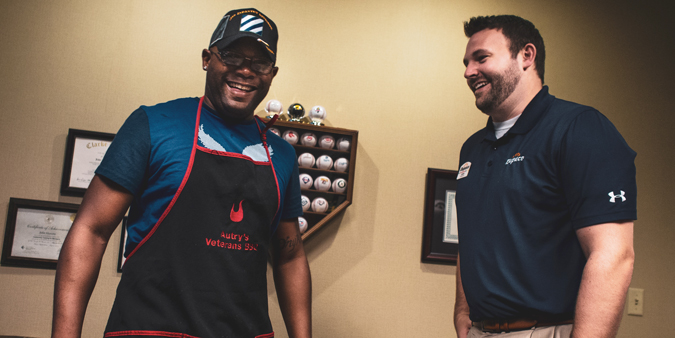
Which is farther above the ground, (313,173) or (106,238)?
(313,173)

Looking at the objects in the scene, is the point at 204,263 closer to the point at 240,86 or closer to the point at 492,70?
the point at 240,86

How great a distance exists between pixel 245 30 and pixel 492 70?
2.72 feet

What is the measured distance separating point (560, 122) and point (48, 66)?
271 centimetres

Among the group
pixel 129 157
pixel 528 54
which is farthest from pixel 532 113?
pixel 129 157

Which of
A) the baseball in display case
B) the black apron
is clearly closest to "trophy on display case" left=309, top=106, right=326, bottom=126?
the baseball in display case

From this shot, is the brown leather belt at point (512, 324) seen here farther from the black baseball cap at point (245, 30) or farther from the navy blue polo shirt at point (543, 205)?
the black baseball cap at point (245, 30)

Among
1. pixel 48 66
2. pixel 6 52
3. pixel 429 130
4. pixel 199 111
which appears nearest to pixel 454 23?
pixel 429 130

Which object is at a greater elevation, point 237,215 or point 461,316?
point 237,215

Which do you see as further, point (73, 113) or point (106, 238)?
point (73, 113)

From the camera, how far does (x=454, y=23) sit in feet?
10.4

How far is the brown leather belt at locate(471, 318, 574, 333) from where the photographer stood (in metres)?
1.32

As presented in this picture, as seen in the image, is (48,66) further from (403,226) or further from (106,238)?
(403,226)

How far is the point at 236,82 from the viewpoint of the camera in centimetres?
148

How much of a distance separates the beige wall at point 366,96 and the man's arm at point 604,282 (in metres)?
1.78
